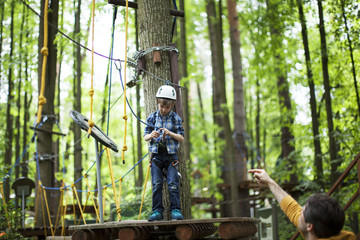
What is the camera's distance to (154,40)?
20.4 ft

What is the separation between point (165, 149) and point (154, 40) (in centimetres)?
170

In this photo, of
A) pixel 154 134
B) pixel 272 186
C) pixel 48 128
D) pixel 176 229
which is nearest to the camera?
pixel 272 186

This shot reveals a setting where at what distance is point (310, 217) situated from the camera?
2.61 meters

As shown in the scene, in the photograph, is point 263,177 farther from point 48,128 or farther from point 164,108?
point 48,128

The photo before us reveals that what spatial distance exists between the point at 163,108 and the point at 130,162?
21943 millimetres

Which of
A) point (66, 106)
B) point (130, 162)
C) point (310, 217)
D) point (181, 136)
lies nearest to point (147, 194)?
point (181, 136)

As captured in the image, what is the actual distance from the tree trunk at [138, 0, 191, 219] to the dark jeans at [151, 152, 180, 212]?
562mm

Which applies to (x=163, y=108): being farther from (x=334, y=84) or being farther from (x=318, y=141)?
(x=334, y=84)

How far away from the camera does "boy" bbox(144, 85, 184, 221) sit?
529 centimetres

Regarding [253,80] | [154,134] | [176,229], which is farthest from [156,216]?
[253,80]

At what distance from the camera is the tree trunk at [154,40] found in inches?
239

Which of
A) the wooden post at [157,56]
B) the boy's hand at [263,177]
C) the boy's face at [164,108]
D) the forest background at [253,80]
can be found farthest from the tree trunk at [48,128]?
the boy's hand at [263,177]

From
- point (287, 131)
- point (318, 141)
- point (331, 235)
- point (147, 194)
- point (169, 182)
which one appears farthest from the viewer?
point (287, 131)

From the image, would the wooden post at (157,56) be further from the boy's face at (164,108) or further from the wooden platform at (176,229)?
the wooden platform at (176,229)
